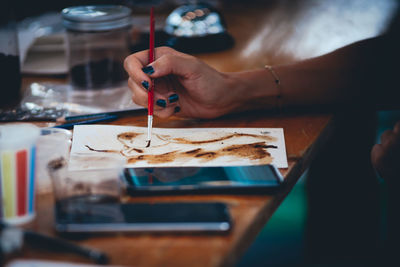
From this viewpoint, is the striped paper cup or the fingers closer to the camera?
the striped paper cup

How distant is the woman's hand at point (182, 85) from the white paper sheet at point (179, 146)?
0.07 metres

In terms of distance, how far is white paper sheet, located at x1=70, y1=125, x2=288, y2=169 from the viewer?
90cm

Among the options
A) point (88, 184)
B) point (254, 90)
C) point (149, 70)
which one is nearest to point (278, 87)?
point (254, 90)

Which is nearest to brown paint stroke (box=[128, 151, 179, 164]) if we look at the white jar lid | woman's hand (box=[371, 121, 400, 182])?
woman's hand (box=[371, 121, 400, 182])

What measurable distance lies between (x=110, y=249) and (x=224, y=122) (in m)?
0.56

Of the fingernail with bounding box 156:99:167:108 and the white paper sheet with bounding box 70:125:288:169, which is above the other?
the fingernail with bounding box 156:99:167:108

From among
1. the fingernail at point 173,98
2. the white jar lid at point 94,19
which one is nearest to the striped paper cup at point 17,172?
the fingernail at point 173,98

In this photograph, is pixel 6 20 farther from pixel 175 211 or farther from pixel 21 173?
pixel 175 211

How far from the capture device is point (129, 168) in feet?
2.73

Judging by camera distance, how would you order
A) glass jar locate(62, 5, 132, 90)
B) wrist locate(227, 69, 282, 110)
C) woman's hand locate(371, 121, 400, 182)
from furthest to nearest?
glass jar locate(62, 5, 132, 90) < wrist locate(227, 69, 282, 110) < woman's hand locate(371, 121, 400, 182)

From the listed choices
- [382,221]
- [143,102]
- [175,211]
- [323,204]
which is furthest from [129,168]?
[382,221]

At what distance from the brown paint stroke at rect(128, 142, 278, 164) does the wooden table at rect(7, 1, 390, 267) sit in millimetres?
54

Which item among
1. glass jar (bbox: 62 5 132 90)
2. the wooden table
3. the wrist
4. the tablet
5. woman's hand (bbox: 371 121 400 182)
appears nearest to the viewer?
the wooden table

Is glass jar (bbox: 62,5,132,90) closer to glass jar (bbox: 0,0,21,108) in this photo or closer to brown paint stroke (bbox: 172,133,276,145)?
glass jar (bbox: 0,0,21,108)
